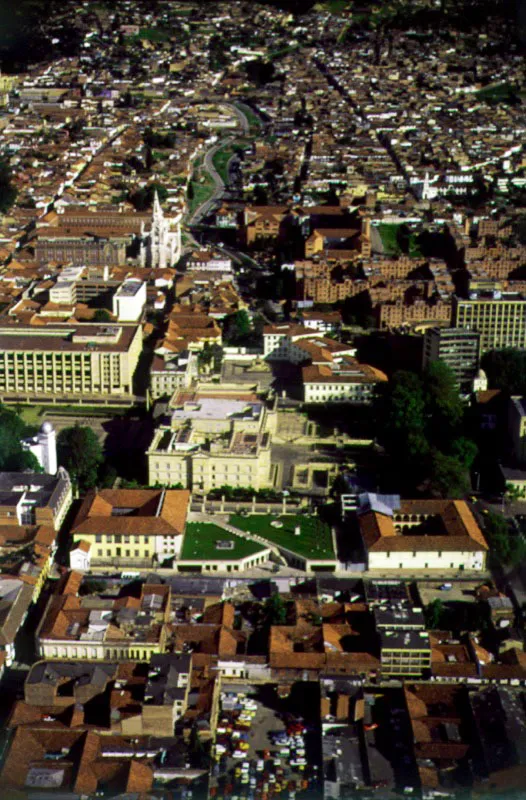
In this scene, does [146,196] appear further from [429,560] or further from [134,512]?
[429,560]

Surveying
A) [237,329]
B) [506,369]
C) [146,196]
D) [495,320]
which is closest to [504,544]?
[506,369]

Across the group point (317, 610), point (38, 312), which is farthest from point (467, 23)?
point (38, 312)

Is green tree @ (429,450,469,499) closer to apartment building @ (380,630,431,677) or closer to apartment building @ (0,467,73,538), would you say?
apartment building @ (380,630,431,677)

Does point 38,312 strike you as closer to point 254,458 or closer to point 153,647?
point 254,458

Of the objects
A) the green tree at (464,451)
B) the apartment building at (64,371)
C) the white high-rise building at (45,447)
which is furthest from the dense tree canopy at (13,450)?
the green tree at (464,451)

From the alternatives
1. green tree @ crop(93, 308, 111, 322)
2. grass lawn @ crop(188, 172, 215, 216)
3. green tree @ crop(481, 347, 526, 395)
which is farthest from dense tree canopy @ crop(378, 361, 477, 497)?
grass lawn @ crop(188, 172, 215, 216)
